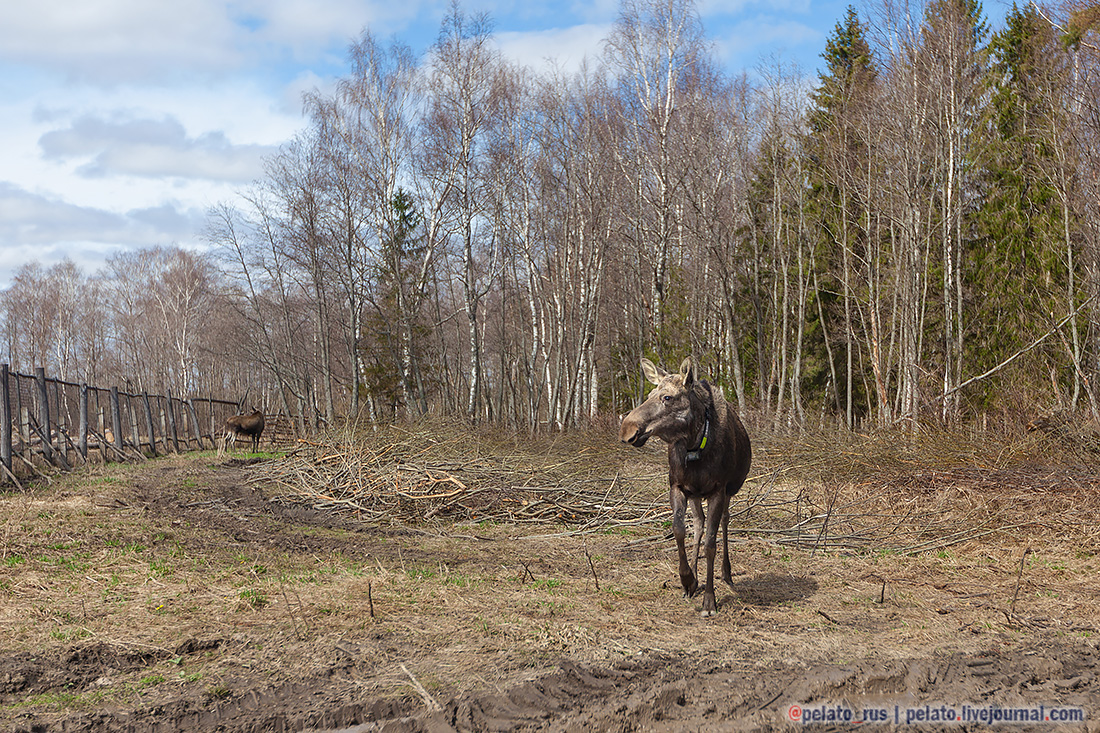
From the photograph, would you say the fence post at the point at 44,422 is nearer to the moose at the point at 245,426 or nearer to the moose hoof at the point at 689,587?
the moose at the point at 245,426

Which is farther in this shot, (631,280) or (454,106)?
(631,280)

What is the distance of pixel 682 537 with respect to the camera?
6305 millimetres

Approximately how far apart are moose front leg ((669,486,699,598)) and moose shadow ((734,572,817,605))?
19.0 inches

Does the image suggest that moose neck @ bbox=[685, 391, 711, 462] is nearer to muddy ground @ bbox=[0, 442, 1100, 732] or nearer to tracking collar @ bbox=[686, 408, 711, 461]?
tracking collar @ bbox=[686, 408, 711, 461]

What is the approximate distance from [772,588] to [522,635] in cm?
289

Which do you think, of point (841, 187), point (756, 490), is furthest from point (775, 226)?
point (756, 490)

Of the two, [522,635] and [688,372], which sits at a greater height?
[688,372]

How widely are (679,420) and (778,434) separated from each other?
1217 centimetres

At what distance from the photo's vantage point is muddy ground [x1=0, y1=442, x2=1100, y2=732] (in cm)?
406

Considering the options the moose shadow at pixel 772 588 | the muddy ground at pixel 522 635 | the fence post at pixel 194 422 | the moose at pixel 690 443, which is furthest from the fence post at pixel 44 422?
the moose shadow at pixel 772 588

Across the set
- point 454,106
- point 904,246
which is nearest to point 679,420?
point 904,246

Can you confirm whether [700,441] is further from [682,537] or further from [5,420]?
[5,420]

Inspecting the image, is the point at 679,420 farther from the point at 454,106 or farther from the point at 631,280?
the point at 631,280

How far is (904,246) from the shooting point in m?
19.4
